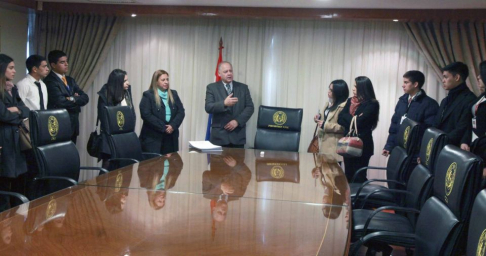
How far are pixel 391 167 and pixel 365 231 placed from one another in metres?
1.23

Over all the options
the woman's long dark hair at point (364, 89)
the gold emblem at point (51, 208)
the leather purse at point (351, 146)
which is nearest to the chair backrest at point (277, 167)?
the leather purse at point (351, 146)

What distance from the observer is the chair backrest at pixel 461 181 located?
199 cm

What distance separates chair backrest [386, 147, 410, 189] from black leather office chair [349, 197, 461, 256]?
1.16 m

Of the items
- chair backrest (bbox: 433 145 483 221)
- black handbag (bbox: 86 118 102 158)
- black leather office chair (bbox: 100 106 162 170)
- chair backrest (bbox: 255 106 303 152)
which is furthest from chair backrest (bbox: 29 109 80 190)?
chair backrest (bbox: 433 145 483 221)

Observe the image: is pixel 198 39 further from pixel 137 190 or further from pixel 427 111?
pixel 137 190

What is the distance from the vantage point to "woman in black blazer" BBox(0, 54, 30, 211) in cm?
435

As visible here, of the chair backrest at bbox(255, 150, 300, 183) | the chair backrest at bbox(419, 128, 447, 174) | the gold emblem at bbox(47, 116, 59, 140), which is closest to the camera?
the chair backrest at bbox(419, 128, 447, 174)

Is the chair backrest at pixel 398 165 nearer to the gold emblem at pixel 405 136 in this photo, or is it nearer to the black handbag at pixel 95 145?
the gold emblem at pixel 405 136

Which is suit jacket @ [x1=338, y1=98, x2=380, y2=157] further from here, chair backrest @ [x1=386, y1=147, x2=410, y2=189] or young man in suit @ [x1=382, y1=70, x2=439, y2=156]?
chair backrest @ [x1=386, y1=147, x2=410, y2=189]

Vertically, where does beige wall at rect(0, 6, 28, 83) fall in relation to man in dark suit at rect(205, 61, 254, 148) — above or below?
above

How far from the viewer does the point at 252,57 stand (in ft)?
22.8

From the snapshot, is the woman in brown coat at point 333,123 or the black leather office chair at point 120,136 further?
the woman in brown coat at point 333,123

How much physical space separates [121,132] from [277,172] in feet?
5.17

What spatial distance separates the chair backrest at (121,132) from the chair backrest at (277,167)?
1.06 meters
